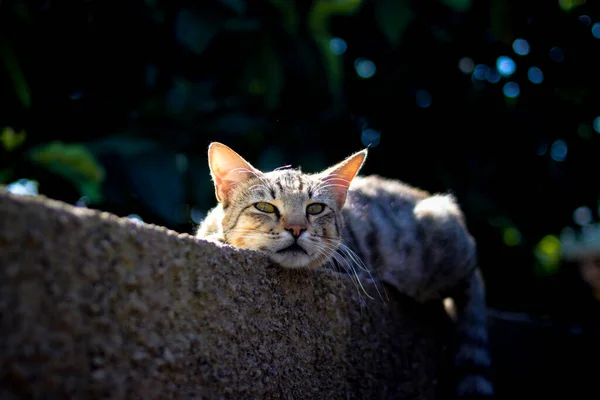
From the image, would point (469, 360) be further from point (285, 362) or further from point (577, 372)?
point (285, 362)

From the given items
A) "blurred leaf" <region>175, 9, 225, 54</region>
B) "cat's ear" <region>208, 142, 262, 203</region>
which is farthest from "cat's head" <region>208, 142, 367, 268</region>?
"blurred leaf" <region>175, 9, 225, 54</region>

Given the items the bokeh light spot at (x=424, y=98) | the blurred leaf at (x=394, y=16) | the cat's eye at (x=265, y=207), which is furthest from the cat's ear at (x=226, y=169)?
the bokeh light spot at (x=424, y=98)

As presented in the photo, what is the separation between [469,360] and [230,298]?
4.74 feet

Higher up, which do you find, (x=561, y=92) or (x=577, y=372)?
(x=561, y=92)

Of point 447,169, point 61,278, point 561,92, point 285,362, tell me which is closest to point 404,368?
point 285,362

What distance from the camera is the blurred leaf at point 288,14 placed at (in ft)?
9.80

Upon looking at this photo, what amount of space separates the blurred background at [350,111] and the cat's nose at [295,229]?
40.9 inches

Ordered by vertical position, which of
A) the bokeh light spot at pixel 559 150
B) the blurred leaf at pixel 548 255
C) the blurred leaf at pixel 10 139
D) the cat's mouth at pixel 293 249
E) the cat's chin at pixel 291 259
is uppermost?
the cat's chin at pixel 291 259

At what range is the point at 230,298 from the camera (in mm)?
1324

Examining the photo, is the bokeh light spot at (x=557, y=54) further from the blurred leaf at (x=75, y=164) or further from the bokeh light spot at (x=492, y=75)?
the blurred leaf at (x=75, y=164)

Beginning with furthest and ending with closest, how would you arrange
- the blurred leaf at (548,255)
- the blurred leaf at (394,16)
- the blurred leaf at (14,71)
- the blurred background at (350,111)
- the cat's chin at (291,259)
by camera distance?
Result: the blurred leaf at (548,255) → the blurred leaf at (394,16) → the blurred background at (350,111) → the blurred leaf at (14,71) → the cat's chin at (291,259)

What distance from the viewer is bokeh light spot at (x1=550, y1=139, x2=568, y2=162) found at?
13.1ft

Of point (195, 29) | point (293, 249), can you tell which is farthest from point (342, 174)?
point (195, 29)

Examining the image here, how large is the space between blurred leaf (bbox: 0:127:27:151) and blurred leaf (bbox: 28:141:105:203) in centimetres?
24
